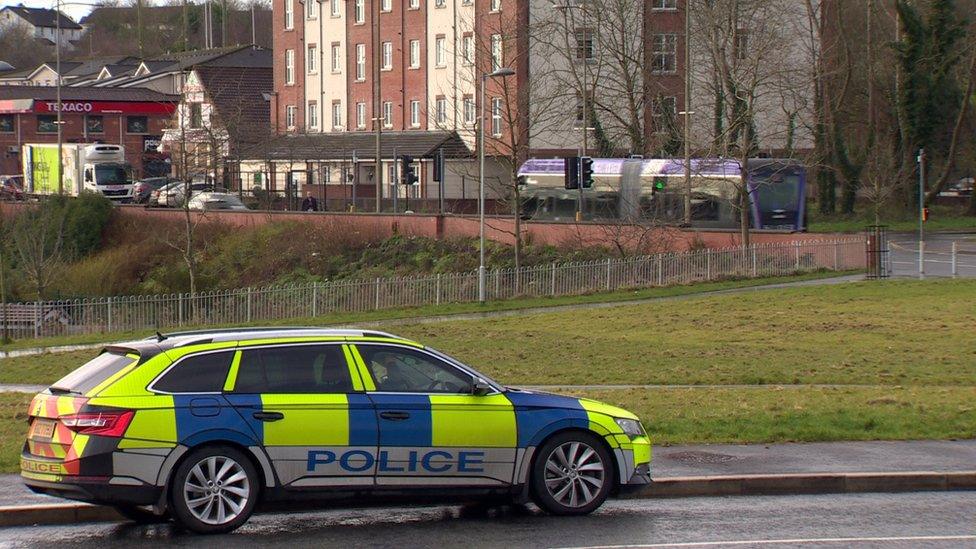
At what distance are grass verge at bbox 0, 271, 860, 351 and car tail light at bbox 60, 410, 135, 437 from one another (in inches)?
968

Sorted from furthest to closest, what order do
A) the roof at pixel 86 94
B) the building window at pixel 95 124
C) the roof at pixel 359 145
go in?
1. the building window at pixel 95 124
2. the roof at pixel 86 94
3. the roof at pixel 359 145

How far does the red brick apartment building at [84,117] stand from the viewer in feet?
285

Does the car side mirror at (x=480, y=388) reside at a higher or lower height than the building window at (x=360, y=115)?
lower

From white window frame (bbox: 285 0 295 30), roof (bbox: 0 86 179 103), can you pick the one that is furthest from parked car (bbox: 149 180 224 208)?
roof (bbox: 0 86 179 103)

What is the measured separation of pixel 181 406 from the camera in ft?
30.9

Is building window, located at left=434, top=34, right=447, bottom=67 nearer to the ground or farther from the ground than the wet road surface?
farther from the ground

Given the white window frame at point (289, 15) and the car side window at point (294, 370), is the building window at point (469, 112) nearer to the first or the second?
the white window frame at point (289, 15)

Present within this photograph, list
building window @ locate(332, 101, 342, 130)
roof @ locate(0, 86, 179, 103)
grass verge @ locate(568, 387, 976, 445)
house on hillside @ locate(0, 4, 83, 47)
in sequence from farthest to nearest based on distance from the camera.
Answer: house on hillside @ locate(0, 4, 83, 47)
roof @ locate(0, 86, 179, 103)
building window @ locate(332, 101, 342, 130)
grass verge @ locate(568, 387, 976, 445)

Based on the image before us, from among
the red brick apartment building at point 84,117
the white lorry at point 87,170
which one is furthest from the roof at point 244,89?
the white lorry at point 87,170

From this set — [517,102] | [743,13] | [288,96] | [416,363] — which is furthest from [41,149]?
[416,363]

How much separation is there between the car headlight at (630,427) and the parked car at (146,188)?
59923 millimetres

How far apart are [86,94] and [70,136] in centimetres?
677

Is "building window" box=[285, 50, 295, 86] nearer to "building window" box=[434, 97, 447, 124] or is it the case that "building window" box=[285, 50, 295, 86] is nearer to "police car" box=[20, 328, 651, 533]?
"building window" box=[434, 97, 447, 124]

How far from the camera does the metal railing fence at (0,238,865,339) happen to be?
37.8 metres
